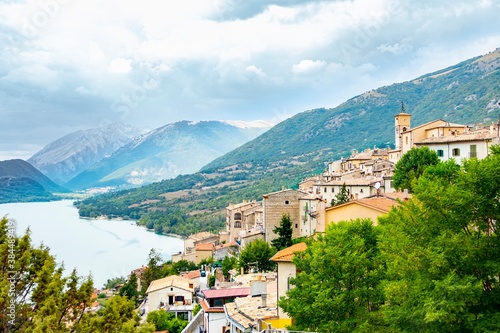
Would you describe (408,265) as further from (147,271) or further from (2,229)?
(147,271)

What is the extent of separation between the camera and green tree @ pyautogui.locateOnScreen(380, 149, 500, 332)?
9.91 m

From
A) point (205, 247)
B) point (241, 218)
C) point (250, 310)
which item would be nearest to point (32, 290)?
point (250, 310)

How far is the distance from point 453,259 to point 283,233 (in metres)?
32.3

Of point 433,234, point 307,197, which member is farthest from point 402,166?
point 433,234

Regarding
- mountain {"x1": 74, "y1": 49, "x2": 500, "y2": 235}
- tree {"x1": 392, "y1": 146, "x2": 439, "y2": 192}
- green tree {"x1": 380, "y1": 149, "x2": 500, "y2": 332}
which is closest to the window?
tree {"x1": 392, "y1": 146, "x2": 439, "y2": 192}

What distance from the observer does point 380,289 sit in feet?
46.0

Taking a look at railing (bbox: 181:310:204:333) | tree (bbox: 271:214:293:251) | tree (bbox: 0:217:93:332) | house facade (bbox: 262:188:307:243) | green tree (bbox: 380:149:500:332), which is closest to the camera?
green tree (bbox: 380:149:500:332)

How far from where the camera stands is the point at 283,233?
42562mm

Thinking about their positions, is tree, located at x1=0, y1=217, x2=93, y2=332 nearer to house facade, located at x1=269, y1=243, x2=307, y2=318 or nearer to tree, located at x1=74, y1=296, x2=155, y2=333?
tree, located at x1=74, y1=296, x2=155, y2=333

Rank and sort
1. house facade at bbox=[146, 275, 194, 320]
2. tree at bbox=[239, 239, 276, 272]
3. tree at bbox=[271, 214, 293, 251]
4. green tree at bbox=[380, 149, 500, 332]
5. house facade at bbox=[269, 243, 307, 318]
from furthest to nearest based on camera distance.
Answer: tree at bbox=[271, 214, 293, 251], tree at bbox=[239, 239, 276, 272], house facade at bbox=[146, 275, 194, 320], house facade at bbox=[269, 243, 307, 318], green tree at bbox=[380, 149, 500, 332]

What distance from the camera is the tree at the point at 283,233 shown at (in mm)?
41312

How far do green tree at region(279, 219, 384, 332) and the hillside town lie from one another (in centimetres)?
118

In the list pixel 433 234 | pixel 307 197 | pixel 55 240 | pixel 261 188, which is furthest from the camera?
pixel 261 188

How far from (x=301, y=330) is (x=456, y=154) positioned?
28853 mm
